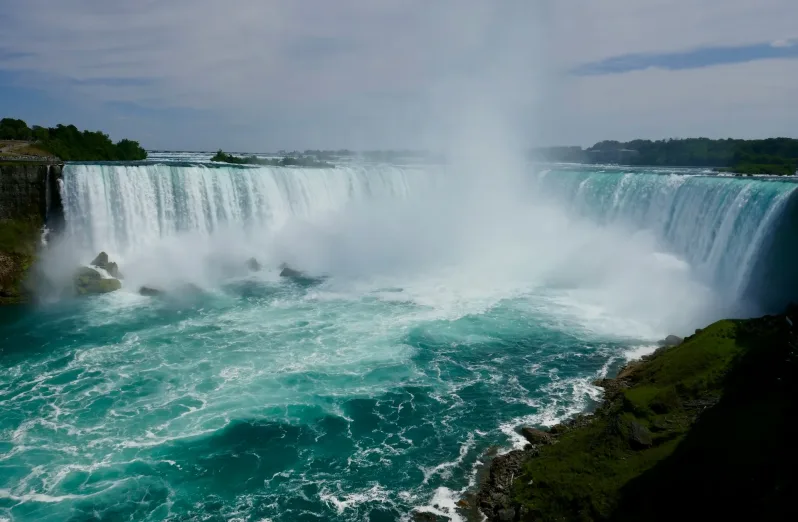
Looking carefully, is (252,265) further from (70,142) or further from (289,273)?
(70,142)

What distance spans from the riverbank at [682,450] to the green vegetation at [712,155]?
24.7 m

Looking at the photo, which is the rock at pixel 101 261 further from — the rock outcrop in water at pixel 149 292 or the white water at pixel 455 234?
the rock outcrop in water at pixel 149 292

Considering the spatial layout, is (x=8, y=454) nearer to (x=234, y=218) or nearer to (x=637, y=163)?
(x=234, y=218)

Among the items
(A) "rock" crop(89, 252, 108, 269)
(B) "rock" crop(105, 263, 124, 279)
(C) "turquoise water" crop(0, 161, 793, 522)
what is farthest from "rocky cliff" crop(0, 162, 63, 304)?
(B) "rock" crop(105, 263, 124, 279)

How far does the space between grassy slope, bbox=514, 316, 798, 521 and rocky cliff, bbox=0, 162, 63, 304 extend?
22.1 meters

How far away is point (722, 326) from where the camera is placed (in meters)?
12.6

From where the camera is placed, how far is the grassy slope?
7625 millimetres

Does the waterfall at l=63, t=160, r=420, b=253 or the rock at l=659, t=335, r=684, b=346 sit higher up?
the waterfall at l=63, t=160, r=420, b=253

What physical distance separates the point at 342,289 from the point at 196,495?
13796mm

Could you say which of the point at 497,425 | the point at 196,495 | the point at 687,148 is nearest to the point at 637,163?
the point at 687,148

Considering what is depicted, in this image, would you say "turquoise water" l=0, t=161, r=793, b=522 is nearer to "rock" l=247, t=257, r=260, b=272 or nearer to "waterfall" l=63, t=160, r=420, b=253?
"waterfall" l=63, t=160, r=420, b=253

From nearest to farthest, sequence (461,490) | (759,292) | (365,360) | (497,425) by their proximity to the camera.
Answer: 1. (461,490)
2. (497,425)
3. (365,360)
4. (759,292)

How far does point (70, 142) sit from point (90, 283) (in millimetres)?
25233

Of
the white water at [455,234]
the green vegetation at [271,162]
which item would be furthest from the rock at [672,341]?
the green vegetation at [271,162]
